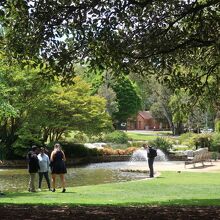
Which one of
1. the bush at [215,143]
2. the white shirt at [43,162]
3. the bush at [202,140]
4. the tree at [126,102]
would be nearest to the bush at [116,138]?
the bush at [202,140]

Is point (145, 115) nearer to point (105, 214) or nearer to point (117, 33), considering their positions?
point (117, 33)

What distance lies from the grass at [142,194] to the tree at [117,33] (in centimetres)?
398

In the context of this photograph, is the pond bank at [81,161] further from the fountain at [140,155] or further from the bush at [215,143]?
the bush at [215,143]

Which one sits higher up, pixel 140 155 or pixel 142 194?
pixel 140 155

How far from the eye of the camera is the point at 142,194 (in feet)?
54.0

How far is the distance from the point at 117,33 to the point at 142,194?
294 inches

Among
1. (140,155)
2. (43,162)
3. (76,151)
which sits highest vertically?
(76,151)

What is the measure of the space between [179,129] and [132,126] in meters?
31.7

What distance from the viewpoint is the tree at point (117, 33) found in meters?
9.42

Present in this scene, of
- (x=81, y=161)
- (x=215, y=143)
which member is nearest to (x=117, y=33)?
(x=81, y=161)

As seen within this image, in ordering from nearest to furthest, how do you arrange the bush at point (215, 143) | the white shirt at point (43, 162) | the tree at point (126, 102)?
the white shirt at point (43, 162)
the bush at point (215, 143)
the tree at point (126, 102)

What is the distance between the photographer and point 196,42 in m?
11.4

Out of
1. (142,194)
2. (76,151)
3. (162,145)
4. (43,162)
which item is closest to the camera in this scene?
(142,194)

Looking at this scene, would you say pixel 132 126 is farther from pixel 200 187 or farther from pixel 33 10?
pixel 33 10
